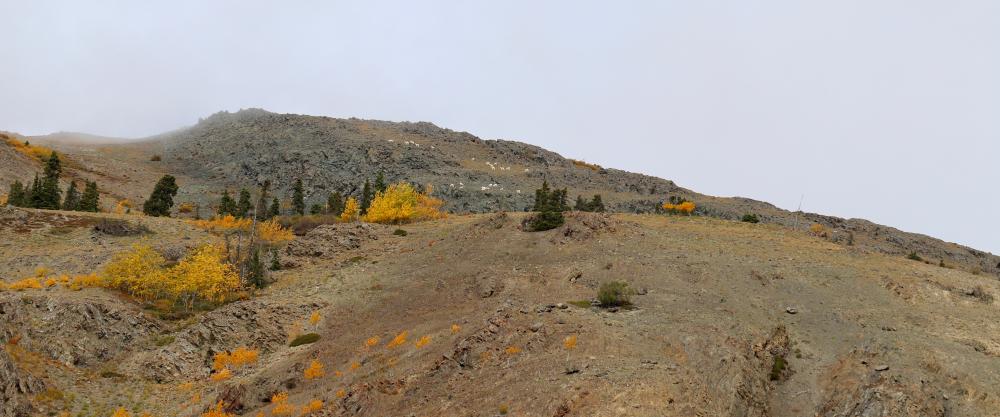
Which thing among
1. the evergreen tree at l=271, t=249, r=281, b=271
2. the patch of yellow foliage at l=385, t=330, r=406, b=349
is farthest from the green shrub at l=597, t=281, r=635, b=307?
the evergreen tree at l=271, t=249, r=281, b=271

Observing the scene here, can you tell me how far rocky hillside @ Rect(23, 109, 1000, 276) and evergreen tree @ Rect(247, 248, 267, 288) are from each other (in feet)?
143

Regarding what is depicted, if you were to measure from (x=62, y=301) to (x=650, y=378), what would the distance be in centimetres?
3281

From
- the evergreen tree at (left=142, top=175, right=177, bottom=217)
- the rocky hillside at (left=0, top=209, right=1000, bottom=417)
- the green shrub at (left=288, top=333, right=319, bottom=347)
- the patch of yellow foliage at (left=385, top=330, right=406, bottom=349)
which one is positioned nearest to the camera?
the rocky hillside at (left=0, top=209, right=1000, bottom=417)

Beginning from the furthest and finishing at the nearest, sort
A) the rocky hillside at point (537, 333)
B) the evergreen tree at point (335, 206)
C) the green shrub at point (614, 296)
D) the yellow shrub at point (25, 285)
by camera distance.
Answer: the evergreen tree at point (335, 206) < the yellow shrub at point (25, 285) < the green shrub at point (614, 296) < the rocky hillside at point (537, 333)

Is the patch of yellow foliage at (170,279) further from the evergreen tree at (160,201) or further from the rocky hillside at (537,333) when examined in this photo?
the evergreen tree at (160,201)

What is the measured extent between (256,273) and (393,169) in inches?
2393

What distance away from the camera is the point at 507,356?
25.7 m

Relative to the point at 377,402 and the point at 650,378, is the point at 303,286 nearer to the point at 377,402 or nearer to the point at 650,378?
the point at 377,402

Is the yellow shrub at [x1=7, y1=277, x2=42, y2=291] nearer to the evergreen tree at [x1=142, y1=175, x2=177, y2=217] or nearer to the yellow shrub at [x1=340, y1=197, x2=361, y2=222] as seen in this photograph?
the yellow shrub at [x1=340, y1=197, x2=361, y2=222]

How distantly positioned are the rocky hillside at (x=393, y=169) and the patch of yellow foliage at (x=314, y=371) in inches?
2219

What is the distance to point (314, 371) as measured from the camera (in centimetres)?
3159

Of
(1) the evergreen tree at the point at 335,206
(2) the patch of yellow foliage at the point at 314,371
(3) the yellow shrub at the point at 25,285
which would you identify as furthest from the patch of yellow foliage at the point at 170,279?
(1) the evergreen tree at the point at 335,206

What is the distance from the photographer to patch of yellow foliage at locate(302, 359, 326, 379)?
31.3 m

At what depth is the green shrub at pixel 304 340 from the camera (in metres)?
37.7
